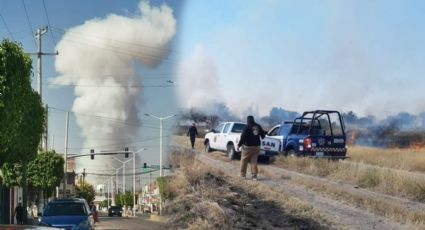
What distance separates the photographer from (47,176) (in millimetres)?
49250

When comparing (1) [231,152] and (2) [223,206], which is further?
(1) [231,152]

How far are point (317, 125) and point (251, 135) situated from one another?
7942mm

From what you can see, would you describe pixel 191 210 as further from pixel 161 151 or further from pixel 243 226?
pixel 161 151

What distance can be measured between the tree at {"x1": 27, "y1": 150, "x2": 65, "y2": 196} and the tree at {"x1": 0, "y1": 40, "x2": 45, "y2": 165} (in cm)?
2875

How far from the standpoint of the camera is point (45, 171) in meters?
49.1

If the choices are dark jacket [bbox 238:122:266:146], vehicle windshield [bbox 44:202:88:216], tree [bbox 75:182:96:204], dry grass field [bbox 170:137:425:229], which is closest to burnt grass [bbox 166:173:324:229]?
dry grass field [bbox 170:137:425:229]

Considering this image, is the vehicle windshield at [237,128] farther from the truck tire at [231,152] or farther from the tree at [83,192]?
the tree at [83,192]

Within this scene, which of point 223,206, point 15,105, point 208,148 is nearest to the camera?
point 223,206

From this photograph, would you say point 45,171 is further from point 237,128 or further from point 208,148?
point 237,128

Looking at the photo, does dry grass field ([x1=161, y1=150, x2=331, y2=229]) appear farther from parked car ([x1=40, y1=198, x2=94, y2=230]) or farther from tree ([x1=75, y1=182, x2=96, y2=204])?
tree ([x1=75, y1=182, x2=96, y2=204])

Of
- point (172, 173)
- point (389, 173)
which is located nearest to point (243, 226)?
point (172, 173)

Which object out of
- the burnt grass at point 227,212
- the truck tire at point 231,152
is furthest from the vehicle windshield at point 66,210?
the burnt grass at point 227,212

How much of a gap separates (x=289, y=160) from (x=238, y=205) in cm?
1085

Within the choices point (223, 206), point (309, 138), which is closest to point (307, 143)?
point (309, 138)
